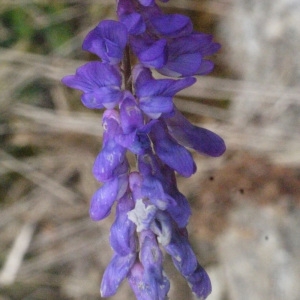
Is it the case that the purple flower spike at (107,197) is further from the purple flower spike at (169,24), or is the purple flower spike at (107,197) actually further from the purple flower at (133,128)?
the purple flower spike at (169,24)

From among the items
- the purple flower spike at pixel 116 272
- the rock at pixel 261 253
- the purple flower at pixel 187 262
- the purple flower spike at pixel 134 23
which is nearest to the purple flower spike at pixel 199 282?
the purple flower at pixel 187 262

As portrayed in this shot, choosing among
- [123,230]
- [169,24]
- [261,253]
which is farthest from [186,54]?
[261,253]

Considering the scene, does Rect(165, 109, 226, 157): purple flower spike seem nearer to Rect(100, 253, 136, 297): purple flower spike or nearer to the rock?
Rect(100, 253, 136, 297): purple flower spike

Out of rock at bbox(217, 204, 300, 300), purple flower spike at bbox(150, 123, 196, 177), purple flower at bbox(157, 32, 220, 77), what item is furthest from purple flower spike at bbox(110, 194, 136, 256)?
rock at bbox(217, 204, 300, 300)

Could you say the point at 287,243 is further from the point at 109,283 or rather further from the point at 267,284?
the point at 109,283

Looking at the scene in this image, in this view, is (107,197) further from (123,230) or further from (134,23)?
(134,23)
